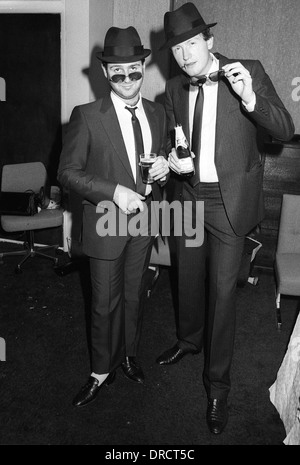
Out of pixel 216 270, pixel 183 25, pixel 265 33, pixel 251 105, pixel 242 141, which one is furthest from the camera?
pixel 265 33

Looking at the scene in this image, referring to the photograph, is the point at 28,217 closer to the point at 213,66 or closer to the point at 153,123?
the point at 153,123

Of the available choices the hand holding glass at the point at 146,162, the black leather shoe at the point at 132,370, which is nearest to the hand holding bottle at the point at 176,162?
the hand holding glass at the point at 146,162

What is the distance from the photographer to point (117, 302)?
2.68 metres

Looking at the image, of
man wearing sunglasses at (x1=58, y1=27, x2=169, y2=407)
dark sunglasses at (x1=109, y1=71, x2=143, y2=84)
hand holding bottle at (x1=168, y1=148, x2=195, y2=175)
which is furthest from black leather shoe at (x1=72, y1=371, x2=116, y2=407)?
dark sunglasses at (x1=109, y1=71, x2=143, y2=84)

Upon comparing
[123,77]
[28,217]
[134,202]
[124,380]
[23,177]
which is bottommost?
[124,380]

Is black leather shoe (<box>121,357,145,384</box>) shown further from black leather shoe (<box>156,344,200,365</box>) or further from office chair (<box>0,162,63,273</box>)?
office chair (<box>0,162,63,273</box>)

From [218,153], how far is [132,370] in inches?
61.1

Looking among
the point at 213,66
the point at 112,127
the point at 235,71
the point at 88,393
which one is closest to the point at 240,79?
the point at 235,71

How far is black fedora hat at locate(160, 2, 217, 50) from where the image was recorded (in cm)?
228

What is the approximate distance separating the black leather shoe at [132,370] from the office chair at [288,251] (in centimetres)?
133

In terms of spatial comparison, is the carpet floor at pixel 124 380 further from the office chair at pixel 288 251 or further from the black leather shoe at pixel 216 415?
the office chair at pixel 288 251

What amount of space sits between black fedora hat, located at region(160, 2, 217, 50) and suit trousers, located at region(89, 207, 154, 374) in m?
1.11

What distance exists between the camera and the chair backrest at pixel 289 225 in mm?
3828

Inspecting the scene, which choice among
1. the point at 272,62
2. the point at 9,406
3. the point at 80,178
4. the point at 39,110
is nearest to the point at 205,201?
the point at 80,178
